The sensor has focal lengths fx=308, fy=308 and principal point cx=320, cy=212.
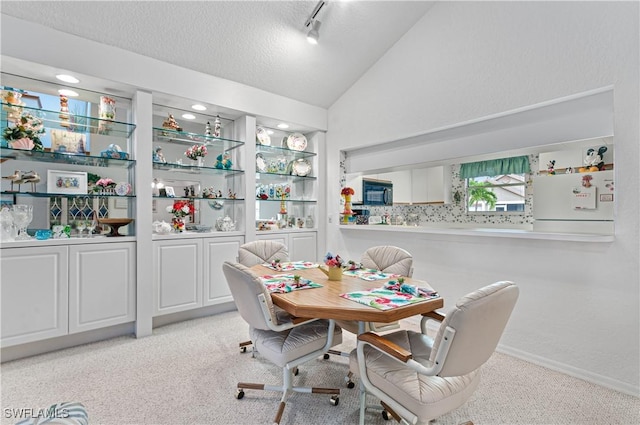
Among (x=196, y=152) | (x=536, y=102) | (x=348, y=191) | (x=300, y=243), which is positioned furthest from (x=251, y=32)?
(x=536, y=102)

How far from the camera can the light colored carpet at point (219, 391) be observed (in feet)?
6.20

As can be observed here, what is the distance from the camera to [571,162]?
8.77 ft

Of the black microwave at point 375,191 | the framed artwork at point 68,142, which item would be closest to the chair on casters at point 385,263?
the black microwave at point 375,191

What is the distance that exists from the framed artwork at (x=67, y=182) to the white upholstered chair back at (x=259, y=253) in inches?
62.7

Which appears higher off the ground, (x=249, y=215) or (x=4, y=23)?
(x=4, y=23)

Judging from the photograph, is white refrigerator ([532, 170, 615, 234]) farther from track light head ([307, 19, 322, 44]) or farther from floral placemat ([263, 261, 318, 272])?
track light head ([307, 19, 322, 44])

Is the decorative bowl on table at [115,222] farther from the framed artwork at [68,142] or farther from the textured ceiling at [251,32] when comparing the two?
the textured ceiling at [251,32]

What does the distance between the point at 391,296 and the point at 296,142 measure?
3217 mm

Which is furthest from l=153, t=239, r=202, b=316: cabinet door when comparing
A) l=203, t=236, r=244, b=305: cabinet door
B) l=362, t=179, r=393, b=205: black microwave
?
l=362, t=179, r=393, b=205: black microwave

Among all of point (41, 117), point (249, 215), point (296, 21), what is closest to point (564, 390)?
point (249, 215)

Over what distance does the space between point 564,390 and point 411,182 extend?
283 cm

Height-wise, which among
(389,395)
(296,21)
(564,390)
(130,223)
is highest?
(296,21)

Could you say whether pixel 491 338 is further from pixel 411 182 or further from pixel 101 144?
pixel 101 144

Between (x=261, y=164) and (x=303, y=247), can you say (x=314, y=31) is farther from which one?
(x=303, y=247)
